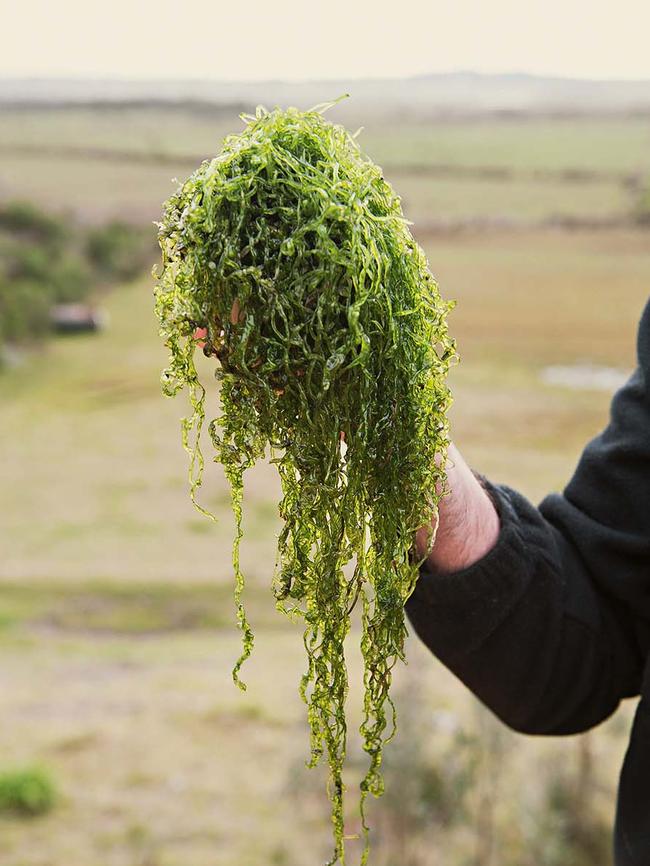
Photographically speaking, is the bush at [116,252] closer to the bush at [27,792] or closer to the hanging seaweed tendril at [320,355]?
the bush at [27,792]

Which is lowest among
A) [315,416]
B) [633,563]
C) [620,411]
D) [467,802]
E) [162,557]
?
[162,557]

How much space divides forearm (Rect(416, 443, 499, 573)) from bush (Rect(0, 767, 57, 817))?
9.40 ft

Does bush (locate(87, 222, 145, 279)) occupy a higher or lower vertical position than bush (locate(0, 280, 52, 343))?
higher

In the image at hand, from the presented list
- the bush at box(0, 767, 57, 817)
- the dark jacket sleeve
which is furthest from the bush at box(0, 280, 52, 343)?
the dark jacket sleeve

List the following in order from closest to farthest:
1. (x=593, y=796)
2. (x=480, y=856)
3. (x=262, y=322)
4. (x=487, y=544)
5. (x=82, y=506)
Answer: (x=262, y=322)
(x=487, y=544)
(x=480, y=856)
(x=593, y=796)
(x=82, y=506)

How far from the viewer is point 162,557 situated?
5895 mm

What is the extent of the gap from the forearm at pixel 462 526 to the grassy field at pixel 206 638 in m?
0.33

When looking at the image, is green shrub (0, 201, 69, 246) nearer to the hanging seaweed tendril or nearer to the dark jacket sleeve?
the dark jacket sleeve

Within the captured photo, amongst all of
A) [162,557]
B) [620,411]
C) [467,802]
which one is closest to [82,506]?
[162,557]

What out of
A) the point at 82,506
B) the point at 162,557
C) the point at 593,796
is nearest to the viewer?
the point at 593,796

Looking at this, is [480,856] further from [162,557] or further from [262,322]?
[162,557]

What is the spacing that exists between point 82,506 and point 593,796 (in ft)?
14.0

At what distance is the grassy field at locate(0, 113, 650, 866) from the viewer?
10.5 feet

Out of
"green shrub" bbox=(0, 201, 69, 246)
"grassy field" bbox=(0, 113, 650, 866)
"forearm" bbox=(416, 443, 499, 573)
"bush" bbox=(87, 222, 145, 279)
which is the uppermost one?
"forearm" bbox=(416, 443, 499, 573)
